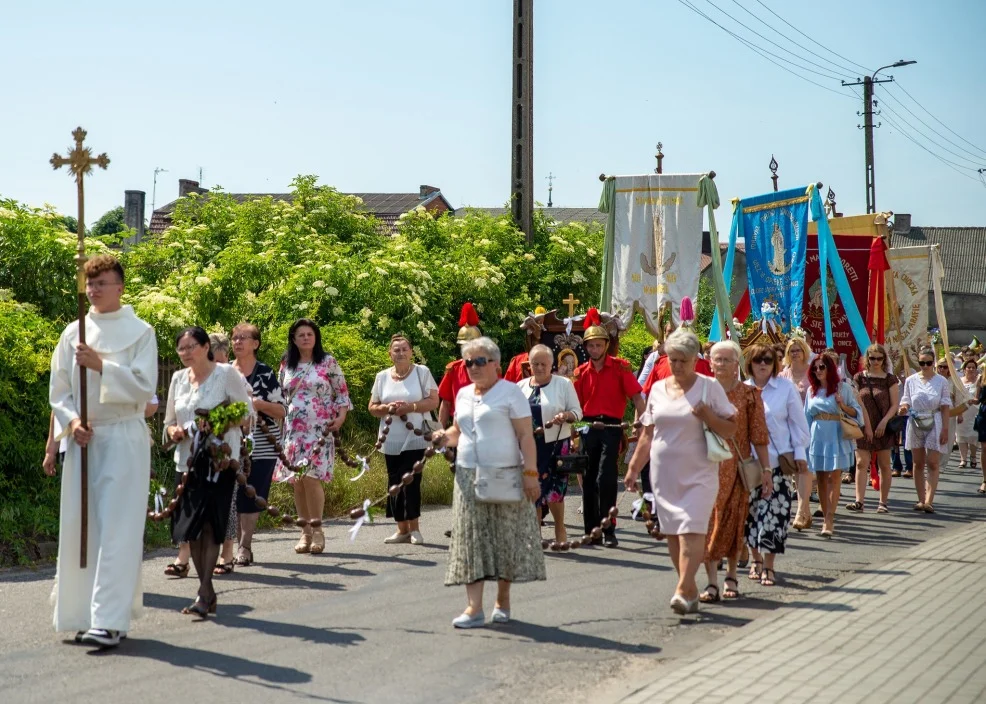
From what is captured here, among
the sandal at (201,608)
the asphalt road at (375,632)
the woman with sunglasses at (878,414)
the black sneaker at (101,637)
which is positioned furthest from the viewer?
the woman with sunglasses at (878,414)

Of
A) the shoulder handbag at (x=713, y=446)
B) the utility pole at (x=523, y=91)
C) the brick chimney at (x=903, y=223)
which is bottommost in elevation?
the shoulder handbag at (x=713, y=446)

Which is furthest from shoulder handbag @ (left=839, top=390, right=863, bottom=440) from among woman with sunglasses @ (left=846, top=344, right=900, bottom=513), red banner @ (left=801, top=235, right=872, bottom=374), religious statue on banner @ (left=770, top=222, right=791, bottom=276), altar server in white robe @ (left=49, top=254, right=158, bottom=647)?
altar server in white robe @ (left=49, top=254, right=158, bottom=647)

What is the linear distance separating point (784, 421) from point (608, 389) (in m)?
1.77

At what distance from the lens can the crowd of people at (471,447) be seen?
715 cm

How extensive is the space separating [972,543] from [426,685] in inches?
289

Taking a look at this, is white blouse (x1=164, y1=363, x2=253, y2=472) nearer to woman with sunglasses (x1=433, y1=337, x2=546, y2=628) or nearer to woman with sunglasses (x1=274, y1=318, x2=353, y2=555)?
woman with sunglasses (x1=433, y1=337, x2=546, y2=628)

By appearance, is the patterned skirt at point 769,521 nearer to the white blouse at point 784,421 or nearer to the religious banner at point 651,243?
the white blouse at point 784,421

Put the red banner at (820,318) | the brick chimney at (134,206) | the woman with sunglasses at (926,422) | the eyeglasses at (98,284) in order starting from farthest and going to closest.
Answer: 1. the brick chimney at (134,206)
2. the red banner at (820,318)
3. the woman with sunglasses at (926,422)
4. the eyeglasses at (98,284)

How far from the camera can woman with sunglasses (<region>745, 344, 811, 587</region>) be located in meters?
9.45

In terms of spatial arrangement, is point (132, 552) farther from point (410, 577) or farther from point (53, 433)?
point (410, 577)

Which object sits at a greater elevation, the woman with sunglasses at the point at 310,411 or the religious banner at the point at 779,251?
the religious banner at the point at 779,251

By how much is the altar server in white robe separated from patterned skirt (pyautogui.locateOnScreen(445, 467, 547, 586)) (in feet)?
5.96

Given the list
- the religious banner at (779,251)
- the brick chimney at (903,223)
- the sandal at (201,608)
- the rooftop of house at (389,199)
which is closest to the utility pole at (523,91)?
the religious banner at (779,251)

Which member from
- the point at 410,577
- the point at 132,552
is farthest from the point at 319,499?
the point at 132,552
